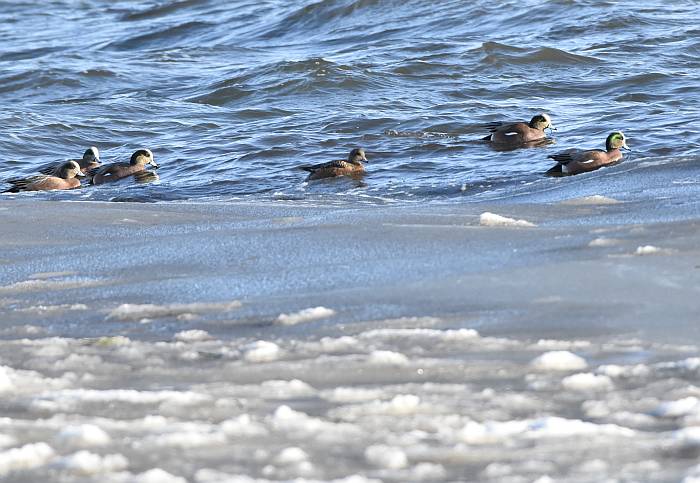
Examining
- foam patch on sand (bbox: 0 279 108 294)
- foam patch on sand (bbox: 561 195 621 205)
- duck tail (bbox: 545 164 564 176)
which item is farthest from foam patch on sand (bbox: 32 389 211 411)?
duck tail (bbox: 545 164 564 176)

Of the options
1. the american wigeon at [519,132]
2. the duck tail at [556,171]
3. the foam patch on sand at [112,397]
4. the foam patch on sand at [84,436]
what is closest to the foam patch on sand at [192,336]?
the foam patch on sand at [112,397]

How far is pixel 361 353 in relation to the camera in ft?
14.4

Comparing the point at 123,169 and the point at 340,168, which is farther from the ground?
the point at 123,169

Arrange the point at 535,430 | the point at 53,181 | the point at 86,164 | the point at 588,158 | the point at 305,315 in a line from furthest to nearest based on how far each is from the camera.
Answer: the point at 86,164
the point at 53,181
the point at 588,158
the point at 305,315
the point at 535,430

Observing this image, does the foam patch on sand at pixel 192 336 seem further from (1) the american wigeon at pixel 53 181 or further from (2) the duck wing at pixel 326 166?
(1) the american wigeon at pixel 53 181

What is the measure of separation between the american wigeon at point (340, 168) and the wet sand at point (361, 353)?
16.2 feet

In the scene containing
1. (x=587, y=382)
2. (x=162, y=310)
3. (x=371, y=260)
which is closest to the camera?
(x=587, y=382)

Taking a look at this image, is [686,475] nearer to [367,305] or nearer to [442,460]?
[442,460]

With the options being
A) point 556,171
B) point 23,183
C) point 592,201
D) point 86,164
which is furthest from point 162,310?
point 86,164

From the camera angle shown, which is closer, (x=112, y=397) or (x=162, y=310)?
(x=112, y=397)

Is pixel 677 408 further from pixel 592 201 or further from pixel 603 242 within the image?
pixel 592 201

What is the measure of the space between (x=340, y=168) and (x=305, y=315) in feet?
23.3

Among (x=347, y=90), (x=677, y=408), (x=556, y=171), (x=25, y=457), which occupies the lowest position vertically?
(x=556, y=171)

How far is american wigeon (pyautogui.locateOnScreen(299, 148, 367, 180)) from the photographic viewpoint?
1189cm
